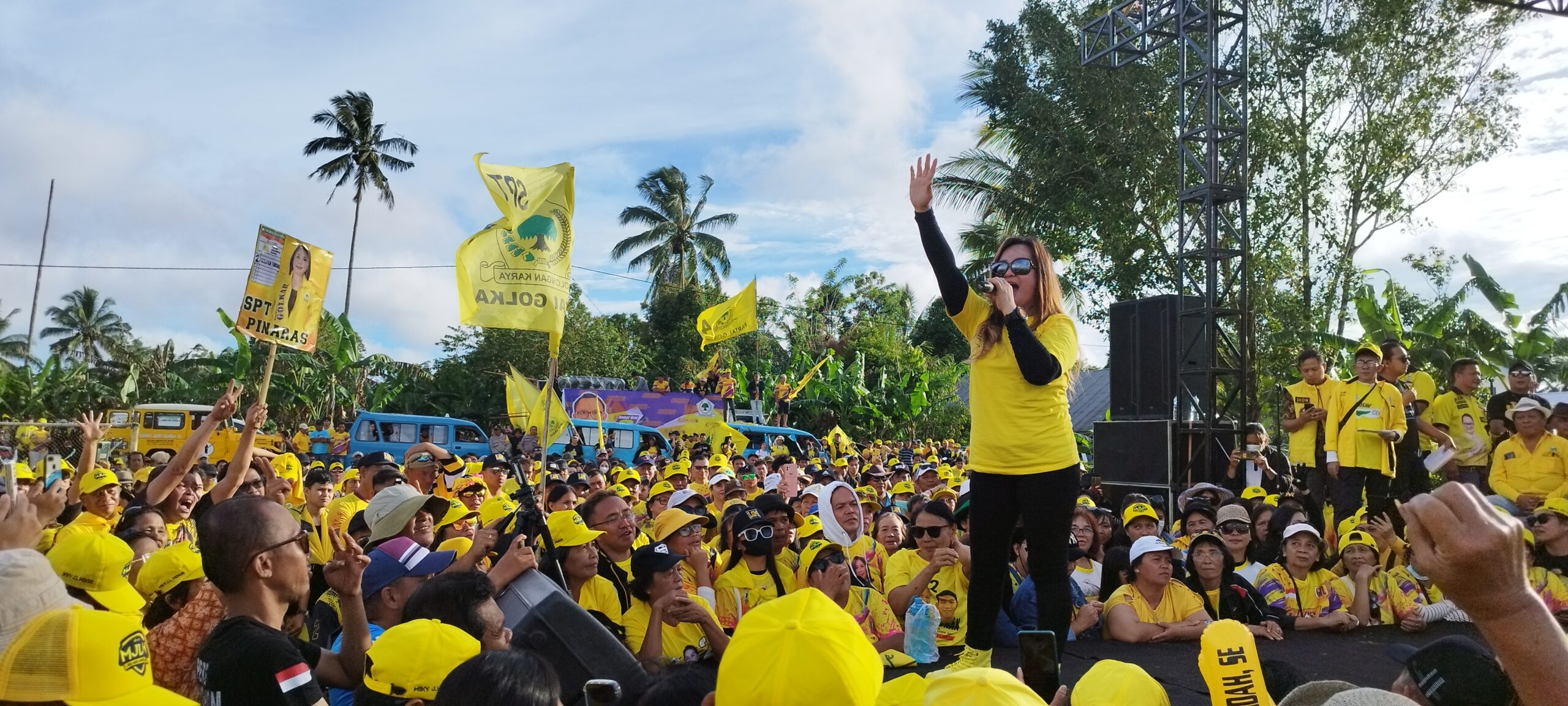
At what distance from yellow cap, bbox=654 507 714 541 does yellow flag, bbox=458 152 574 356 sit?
1924 mm

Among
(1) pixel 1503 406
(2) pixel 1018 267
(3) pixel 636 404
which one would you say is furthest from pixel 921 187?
(3) pixel 636 404

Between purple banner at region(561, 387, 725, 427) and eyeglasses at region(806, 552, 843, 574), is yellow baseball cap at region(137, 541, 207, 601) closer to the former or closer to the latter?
eyeglasses at region(806, 552, 843, 574)

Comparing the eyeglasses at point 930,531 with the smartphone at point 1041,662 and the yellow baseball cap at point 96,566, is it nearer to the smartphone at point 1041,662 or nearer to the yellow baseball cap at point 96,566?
the smartphone at point 1041,662

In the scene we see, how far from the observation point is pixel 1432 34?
19.4 meters

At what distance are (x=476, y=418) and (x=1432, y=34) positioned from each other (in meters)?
28.6

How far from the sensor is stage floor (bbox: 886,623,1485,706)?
4.59m

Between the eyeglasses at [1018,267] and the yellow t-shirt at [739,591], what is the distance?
8.31ft

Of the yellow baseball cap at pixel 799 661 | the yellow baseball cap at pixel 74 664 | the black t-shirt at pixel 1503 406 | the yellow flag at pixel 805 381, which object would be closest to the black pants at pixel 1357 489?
the black t-shirt at pixel 1503 406

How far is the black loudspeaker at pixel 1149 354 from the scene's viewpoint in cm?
1152

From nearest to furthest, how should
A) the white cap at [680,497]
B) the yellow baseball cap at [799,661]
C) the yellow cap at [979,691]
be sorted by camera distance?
the yellow cap at [979,691]
the yellow baseball cap at [799,661]
the white cap at [680,497]

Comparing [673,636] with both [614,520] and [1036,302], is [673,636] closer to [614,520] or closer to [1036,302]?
[614,520]

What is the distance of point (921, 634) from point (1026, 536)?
1.89 m

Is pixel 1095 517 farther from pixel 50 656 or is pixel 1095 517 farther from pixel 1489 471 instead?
pixel 50 656

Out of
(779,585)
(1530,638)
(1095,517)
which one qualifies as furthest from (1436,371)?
(1530,638)
